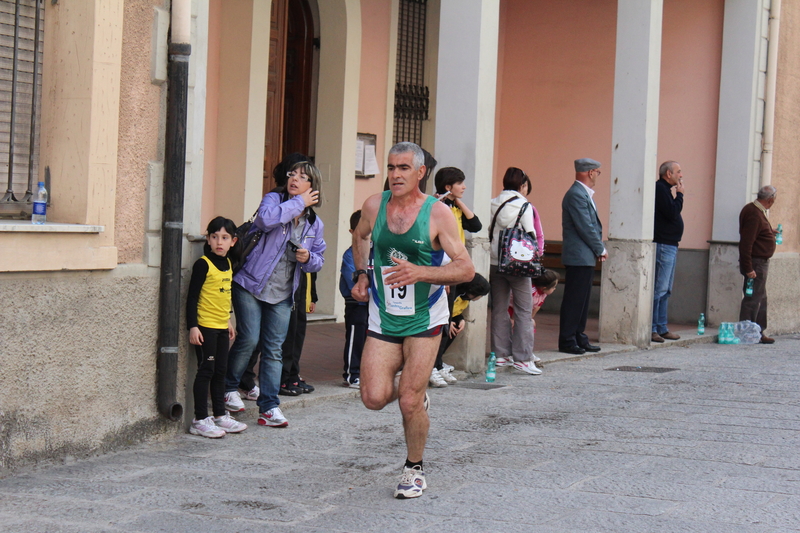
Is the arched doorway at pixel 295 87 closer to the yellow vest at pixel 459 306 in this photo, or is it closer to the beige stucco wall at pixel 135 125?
the yellow vest at pixel 459 306

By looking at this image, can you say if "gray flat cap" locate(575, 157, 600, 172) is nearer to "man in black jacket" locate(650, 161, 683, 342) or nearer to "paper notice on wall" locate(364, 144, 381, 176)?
"man in black jacket" locate(650, 161, 683, 342)

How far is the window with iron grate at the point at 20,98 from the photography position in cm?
572

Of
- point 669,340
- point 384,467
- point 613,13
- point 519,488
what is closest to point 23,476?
point 384,467

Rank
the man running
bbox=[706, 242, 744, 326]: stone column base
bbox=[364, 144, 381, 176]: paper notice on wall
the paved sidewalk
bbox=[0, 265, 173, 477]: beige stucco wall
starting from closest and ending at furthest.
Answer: the paved sidewalk < the man running < bbox=[0, 265, 173, 477]: beige stucco wall < bbox=[364, 144, 381, 176]: paper notice on wall < bbox=[706, 242, 744, 326]: stone column base

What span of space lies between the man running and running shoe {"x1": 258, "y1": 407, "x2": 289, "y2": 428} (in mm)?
1508

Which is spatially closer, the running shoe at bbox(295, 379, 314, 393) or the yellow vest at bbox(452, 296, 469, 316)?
the running shoe at bbox(295, 379, 314, 393)

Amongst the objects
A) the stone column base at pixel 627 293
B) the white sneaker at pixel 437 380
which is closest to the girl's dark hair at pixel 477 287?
the white sneaker at pixel 437 380

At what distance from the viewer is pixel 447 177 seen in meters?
8.05

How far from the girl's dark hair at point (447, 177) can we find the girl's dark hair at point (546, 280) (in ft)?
5.23

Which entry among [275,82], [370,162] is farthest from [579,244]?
[275,82]

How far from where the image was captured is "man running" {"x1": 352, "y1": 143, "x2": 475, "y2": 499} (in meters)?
4.99

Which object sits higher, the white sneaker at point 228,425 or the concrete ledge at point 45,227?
the concrete ledge at point 45,227

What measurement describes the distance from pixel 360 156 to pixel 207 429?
6439 millimetres

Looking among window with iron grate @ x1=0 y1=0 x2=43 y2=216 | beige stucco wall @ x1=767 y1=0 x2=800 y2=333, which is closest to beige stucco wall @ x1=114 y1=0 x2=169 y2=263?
window with iron grate @ x1=0 y1=0 x2=43 y2=216
